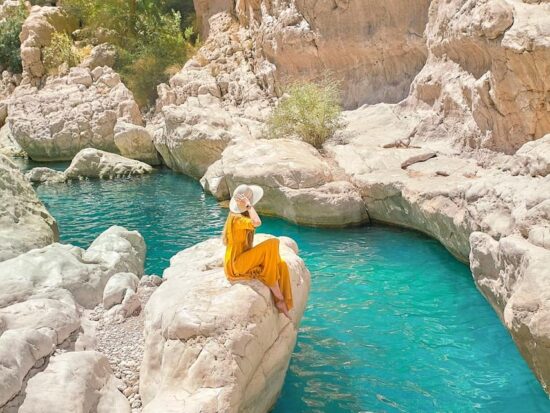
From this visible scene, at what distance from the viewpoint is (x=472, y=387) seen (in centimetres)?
791

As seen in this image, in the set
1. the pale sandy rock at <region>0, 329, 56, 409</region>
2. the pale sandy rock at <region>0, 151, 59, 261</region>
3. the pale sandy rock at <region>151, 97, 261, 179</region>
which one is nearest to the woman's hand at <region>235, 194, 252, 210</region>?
the pale sandy rock at <region>0, 329, 56, 409</region>

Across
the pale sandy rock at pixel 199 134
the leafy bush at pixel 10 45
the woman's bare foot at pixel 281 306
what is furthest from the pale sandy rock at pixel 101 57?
the woman's bare foot at pixel 281 306

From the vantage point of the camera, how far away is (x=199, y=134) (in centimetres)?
2189

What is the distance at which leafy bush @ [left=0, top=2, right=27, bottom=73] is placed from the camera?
37438 mm

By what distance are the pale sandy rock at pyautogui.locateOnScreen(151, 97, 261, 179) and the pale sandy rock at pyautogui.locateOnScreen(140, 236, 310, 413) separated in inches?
560

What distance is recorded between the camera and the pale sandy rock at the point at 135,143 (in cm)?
2655

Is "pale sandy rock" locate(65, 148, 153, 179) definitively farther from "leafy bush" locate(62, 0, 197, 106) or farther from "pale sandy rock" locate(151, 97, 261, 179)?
"leafy bush" locate(62, 0, 197, 106)

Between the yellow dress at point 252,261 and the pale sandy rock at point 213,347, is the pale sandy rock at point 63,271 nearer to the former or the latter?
the pale sandy rock at point 213,347

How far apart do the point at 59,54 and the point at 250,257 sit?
1257 inches

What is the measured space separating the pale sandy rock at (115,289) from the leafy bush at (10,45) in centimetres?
3349

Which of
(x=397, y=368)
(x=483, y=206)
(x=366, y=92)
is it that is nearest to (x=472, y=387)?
(x=397, y=368)

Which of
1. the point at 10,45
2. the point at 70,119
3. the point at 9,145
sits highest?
the point at 10,45

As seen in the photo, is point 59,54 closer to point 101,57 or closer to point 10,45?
point 101,57

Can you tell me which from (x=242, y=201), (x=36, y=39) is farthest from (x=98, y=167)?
(x=242, y=201)
